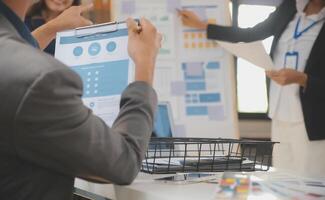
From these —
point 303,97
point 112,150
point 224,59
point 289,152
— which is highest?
point 224,59

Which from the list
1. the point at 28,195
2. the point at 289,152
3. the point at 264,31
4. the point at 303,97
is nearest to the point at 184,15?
the point at 264,31

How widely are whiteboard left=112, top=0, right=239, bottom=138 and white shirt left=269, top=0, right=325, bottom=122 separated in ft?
0.83

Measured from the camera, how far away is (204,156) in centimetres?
109

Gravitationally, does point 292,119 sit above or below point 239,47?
below

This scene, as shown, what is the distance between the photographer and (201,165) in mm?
1018

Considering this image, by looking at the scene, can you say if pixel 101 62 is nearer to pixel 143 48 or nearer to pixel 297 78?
pixel 143 48

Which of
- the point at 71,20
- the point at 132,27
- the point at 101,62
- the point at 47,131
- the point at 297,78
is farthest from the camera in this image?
the point at 297,78

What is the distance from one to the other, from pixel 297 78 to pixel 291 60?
0.18 metres

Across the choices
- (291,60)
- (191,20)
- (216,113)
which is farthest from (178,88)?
(291,60)

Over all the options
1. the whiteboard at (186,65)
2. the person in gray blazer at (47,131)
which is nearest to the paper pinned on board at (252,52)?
the whiteboard at (186,65)

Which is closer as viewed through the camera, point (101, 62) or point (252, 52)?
point (101, 62)

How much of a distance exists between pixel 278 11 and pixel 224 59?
1.39 feet

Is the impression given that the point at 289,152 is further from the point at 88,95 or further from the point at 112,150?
the point at 112,150

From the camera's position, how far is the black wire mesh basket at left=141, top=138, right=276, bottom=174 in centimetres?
102
